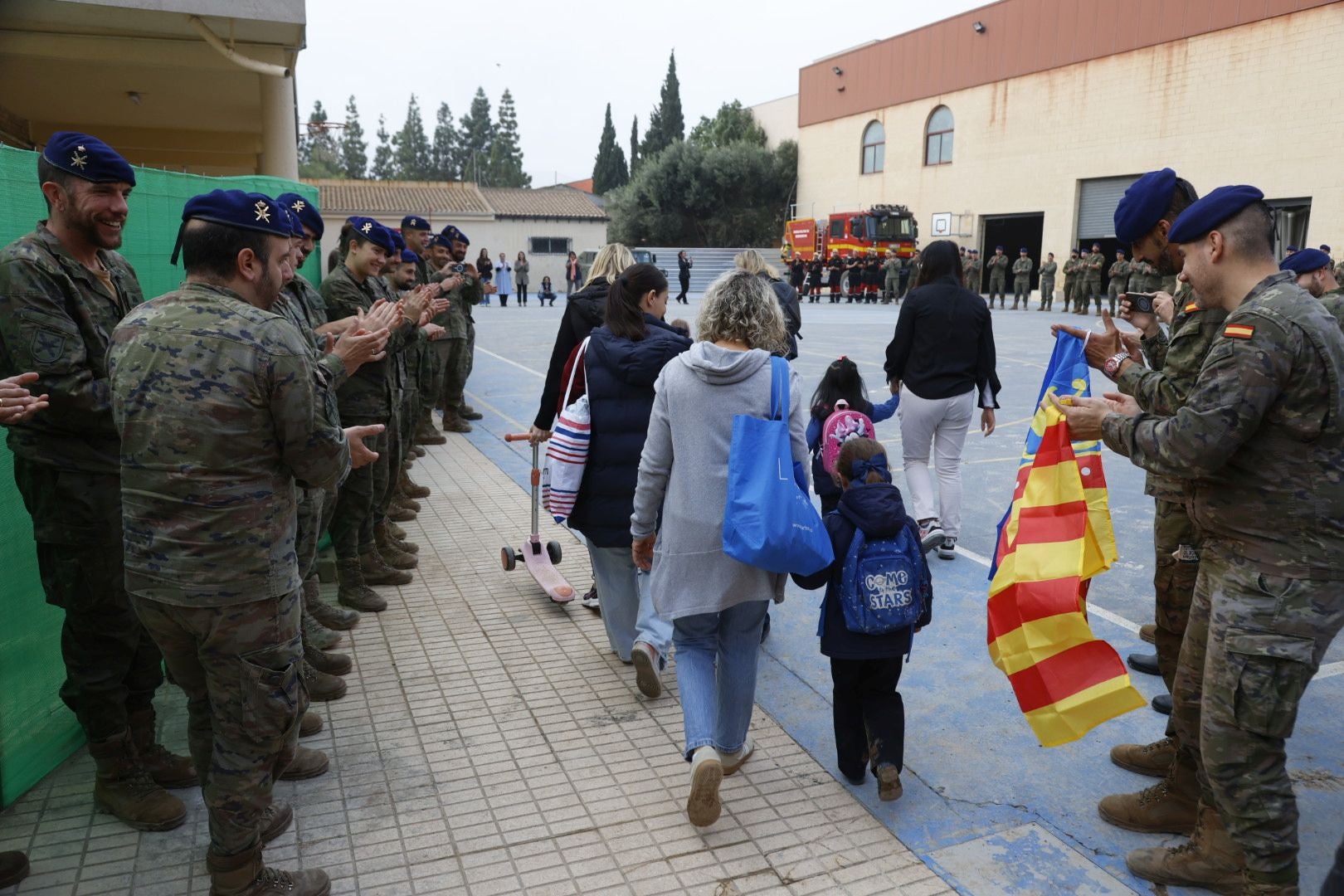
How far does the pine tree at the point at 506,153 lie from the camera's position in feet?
324

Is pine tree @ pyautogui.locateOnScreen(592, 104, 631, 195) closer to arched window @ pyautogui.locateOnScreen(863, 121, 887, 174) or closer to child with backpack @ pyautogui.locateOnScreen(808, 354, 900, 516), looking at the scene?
arched window @ pyautogui.locateOnScreen(863, 121, 887, 174)

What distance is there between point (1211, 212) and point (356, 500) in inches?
171

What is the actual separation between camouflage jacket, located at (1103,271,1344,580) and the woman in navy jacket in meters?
2.15

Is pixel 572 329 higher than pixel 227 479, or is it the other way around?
pixel 572 329

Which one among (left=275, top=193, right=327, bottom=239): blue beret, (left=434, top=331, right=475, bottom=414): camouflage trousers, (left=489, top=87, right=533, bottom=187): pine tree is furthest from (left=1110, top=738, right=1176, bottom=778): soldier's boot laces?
(left=489, top=87, right=533, bottom=187): pine tree

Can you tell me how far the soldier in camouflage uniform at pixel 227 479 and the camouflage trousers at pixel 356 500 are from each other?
247 cm

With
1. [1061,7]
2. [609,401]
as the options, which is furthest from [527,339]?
[1061,7]

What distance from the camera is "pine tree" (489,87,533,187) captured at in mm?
98688

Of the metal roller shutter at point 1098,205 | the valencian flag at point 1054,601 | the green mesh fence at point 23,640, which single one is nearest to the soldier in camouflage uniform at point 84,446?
the green mesh fence at point 23,640

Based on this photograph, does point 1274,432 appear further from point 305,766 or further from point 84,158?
point 84,158

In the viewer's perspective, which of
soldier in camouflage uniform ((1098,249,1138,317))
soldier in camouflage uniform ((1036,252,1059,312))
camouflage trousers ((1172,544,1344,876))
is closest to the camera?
camouflage trousers ((1172,544,1344,876))

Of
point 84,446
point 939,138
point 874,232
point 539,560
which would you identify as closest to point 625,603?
point 539,560

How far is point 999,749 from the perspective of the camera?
392cm

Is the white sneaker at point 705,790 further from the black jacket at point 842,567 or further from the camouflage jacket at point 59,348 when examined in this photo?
the camouflage jacket at point 59,348
